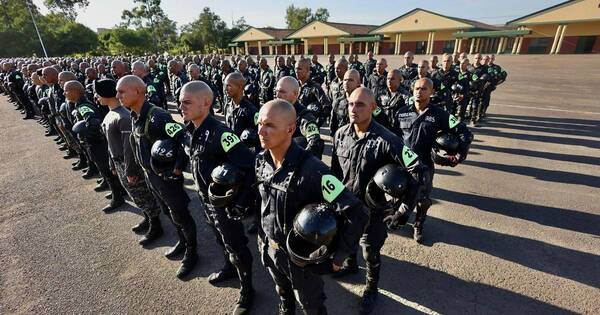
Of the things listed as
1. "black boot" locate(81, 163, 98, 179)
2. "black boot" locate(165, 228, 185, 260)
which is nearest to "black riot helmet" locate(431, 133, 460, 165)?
"black boot" locate(165, 228, 185, 260)

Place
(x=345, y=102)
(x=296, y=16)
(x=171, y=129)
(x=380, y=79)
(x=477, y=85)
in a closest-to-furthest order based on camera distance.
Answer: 1. (x=171, y=129)
2. (x=345, y=102)
3. (x=380, y=79)
4. (x=477, y=85)
5. (x=296, y=16)

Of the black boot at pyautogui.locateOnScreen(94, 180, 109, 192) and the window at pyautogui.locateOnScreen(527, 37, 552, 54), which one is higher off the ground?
the window at pyautogui.locateOnScreen(527, 37, 552, 54)

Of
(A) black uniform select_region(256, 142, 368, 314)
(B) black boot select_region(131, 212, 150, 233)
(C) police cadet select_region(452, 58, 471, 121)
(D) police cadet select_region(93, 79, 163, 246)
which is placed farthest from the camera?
(C) police cadet select_region(452, 58, 471, 121)

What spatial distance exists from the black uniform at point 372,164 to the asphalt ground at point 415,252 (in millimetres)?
906

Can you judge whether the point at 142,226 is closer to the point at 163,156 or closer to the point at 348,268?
the point at 163,156

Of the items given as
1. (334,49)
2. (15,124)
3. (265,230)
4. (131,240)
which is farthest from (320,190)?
(334,49)

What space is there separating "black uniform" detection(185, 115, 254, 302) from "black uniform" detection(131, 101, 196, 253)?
1.28 ft

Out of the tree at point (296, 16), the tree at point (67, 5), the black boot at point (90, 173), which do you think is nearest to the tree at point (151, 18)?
the tree at point (67, 5)

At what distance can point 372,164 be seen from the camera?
2.92 m

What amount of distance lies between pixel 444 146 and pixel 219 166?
119 inches

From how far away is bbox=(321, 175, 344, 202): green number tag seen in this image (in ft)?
6.72

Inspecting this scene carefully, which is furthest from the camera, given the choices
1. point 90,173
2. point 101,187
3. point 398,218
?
point 90,173

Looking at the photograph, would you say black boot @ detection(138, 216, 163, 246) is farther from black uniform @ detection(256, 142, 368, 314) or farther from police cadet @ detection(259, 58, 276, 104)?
police cadet @ detection(259, 58, 276, 104)

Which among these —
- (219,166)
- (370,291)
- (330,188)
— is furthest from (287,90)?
(370,291)
